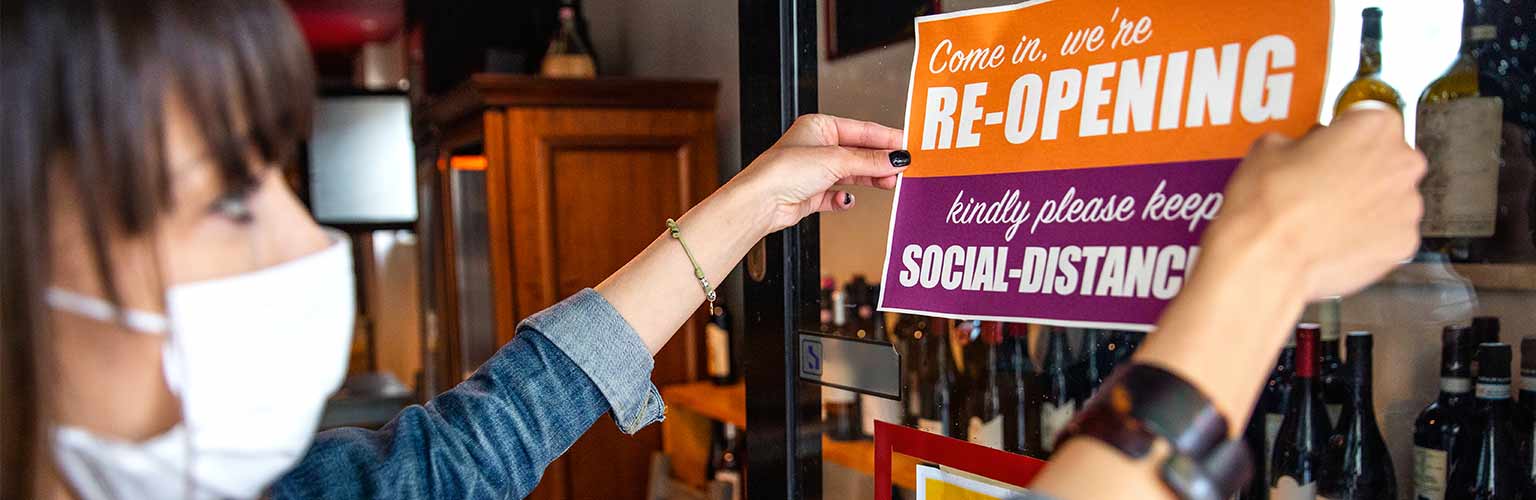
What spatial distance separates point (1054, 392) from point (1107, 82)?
249 millimetres

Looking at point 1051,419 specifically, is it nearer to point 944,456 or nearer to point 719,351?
point 944,456

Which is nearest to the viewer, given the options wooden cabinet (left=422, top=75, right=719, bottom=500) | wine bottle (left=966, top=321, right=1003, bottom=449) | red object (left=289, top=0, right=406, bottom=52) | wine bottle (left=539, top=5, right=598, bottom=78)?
wine bottle (left=966, top=321, right=1003, bottom=449)

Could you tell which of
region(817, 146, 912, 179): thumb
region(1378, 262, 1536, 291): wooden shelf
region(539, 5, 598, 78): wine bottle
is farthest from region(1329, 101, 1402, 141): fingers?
region(539, 5, 598, 78): wine bottle

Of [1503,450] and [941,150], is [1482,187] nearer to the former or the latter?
[1503,450]

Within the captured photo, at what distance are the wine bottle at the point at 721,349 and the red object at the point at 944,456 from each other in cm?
142

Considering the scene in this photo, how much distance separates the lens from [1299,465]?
77 centimetres

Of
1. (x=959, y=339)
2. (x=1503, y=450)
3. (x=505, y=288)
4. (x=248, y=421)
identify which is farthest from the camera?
(x=505, y=288)

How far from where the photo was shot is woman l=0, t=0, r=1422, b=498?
50 centimetres

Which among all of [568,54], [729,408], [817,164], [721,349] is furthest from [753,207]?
[568,54]

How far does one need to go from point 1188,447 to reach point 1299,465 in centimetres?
35

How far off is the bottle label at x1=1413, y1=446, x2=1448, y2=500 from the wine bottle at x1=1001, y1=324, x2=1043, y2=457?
0.80 ft

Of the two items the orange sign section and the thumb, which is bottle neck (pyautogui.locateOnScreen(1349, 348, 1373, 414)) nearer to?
the orange sign section

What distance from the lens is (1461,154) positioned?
61 cm

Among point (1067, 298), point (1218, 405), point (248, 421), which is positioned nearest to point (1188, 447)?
point (1218, 405)
